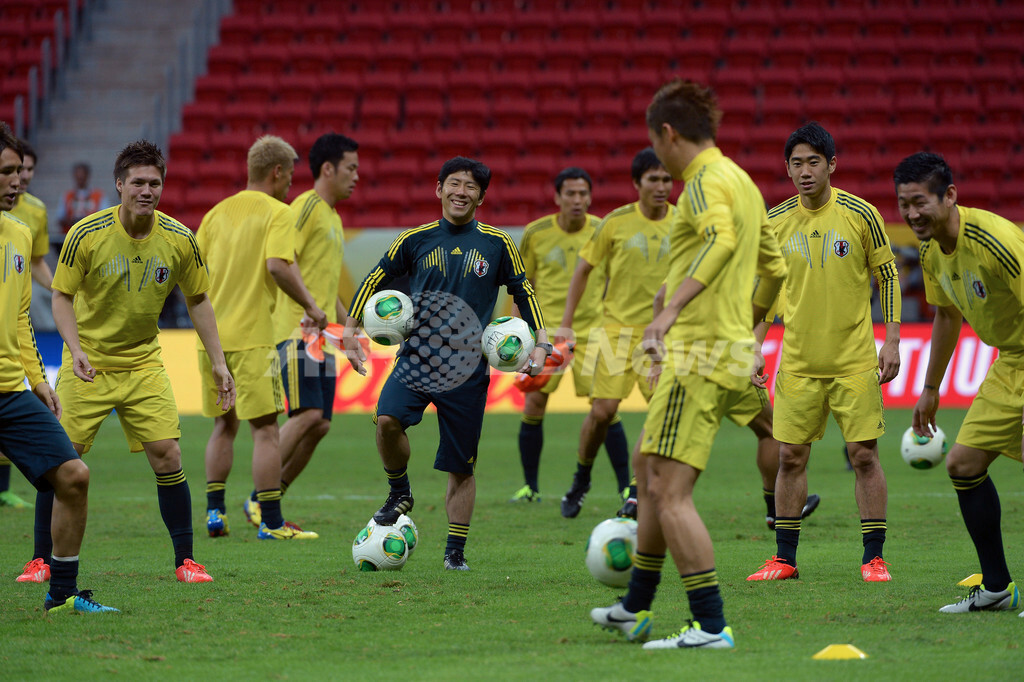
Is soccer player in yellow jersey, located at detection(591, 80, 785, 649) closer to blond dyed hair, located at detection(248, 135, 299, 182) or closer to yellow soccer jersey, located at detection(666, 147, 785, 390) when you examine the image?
yellow soccer jersey, located at detection(666, 147, 785, 390)

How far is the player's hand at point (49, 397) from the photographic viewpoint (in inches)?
198

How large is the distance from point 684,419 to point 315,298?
408cm

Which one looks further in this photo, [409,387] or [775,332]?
[775,332]

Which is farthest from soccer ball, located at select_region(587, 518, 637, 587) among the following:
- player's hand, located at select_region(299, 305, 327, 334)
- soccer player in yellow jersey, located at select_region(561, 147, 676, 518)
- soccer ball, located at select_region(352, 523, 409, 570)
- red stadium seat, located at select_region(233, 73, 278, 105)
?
red stadium seat, located at select_region(233, 73, 278, 105)

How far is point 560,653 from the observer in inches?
164

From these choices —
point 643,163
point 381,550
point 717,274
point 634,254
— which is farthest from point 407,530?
point 643,163

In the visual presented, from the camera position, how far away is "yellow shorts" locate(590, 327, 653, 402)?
8.19 metres

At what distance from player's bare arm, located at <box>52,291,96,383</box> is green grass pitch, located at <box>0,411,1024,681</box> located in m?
1.04

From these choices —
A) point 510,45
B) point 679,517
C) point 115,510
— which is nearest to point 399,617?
point 679,517

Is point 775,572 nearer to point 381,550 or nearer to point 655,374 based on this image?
point 655,374

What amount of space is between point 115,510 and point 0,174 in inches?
158

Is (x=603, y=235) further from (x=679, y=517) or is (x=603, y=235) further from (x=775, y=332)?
(x=775, y=332)

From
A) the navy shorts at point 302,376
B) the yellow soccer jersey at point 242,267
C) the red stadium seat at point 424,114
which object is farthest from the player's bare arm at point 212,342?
the red stadium seat at point 424,114

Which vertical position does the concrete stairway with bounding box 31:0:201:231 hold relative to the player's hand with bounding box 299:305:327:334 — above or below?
above
